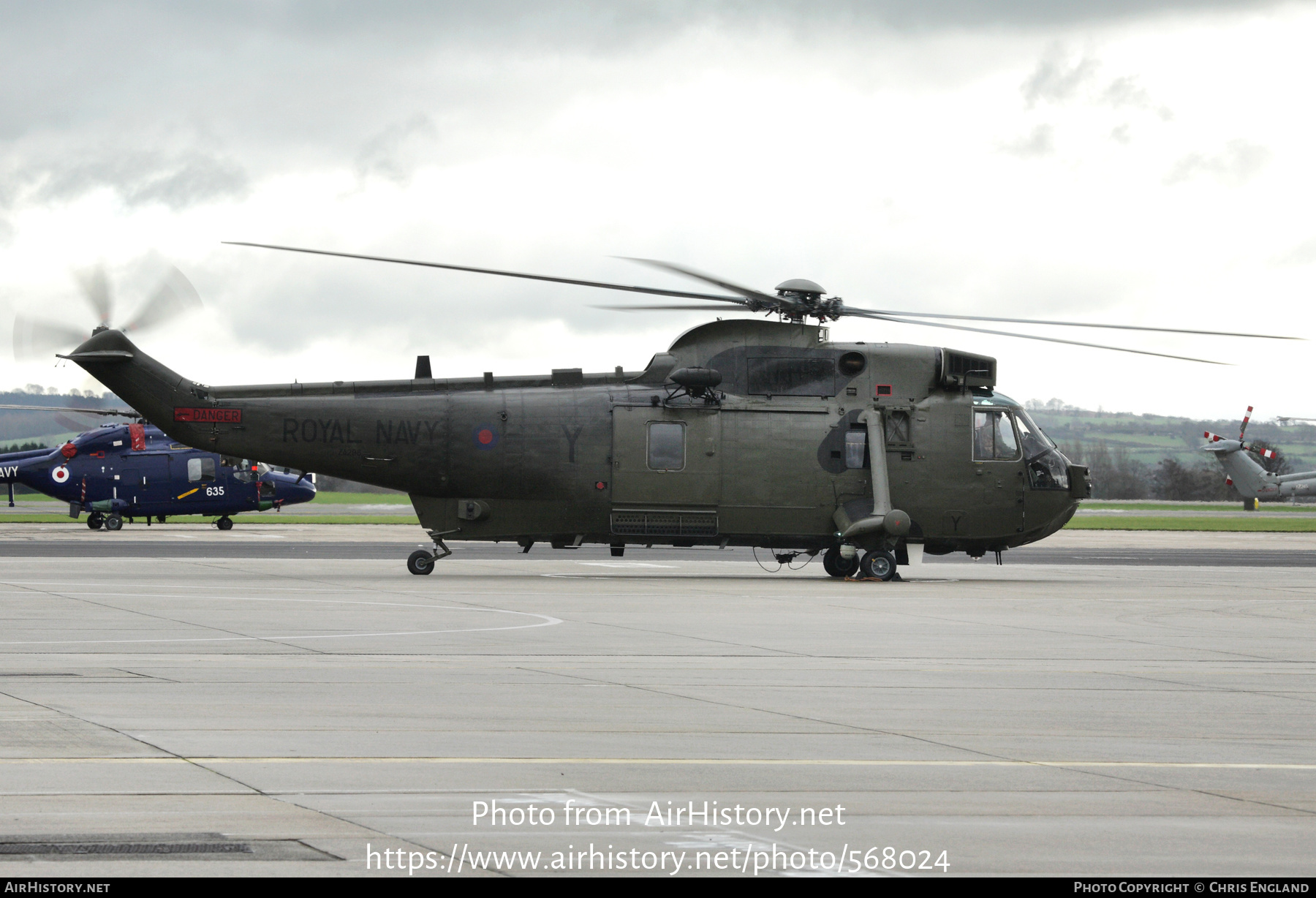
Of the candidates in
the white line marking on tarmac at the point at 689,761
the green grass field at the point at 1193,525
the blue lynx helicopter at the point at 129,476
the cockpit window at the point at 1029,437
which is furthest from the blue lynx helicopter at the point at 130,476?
the white line marking on tarmac at the point at 689,761

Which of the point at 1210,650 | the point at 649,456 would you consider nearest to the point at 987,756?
the point at 1210,650

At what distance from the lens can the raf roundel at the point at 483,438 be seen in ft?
80.9

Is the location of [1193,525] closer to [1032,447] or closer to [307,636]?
[1032,447]

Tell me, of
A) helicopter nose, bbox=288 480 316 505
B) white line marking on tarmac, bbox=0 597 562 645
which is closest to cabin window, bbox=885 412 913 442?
white line marking on tarmac, bbox=0 597 562 645

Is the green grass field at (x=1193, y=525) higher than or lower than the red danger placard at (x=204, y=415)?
lower

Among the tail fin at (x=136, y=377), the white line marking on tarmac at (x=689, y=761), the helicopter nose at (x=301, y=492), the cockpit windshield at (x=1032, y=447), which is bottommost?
the white line marking on tarmac at (x=689, y=761)

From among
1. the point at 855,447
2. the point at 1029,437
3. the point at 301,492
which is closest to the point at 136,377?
the point at 855,447

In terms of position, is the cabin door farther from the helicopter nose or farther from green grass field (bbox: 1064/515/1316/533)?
green grass field (bbox: 1064/515/1316/533)

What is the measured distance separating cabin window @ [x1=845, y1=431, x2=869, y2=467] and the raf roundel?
22.2 ft

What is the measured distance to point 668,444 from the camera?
2498cm

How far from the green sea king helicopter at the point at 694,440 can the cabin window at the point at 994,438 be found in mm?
38

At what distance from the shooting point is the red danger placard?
24.0 meters

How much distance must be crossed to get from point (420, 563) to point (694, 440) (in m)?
5.62

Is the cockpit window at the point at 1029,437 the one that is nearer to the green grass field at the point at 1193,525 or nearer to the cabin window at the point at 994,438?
the cabin window at the point at 994,438
